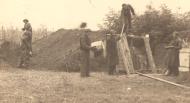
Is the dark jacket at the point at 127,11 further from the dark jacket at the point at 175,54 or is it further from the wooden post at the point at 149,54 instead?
the dark jacket at the point at 175,54

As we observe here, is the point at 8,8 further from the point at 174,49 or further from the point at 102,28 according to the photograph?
the point at 174,49

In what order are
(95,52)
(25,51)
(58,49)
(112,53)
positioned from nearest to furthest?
(112,53) → (95,52) → (25,51) → (58,49)

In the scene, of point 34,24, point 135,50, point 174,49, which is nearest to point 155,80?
point 174,49

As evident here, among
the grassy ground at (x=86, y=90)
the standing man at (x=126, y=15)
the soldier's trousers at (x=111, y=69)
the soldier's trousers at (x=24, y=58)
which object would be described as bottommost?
the grassy ground at (x=86, y=90)

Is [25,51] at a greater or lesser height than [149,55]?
greater

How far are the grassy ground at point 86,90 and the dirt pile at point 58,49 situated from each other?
429cm

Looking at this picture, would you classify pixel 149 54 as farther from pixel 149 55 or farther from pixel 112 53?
pixel 112 53

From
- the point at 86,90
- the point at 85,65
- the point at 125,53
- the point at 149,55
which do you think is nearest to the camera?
the point at 86,90

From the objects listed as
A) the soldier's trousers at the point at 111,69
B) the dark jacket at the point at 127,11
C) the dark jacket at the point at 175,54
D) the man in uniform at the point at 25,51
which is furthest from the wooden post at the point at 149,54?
the man in uniform at the point at 25,51

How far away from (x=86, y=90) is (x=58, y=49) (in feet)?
37.6

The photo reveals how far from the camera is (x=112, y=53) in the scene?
2291 centimetres

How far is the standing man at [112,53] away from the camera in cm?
2266

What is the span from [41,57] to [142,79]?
826 centimetres

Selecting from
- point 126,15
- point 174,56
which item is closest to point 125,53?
point 126,15
